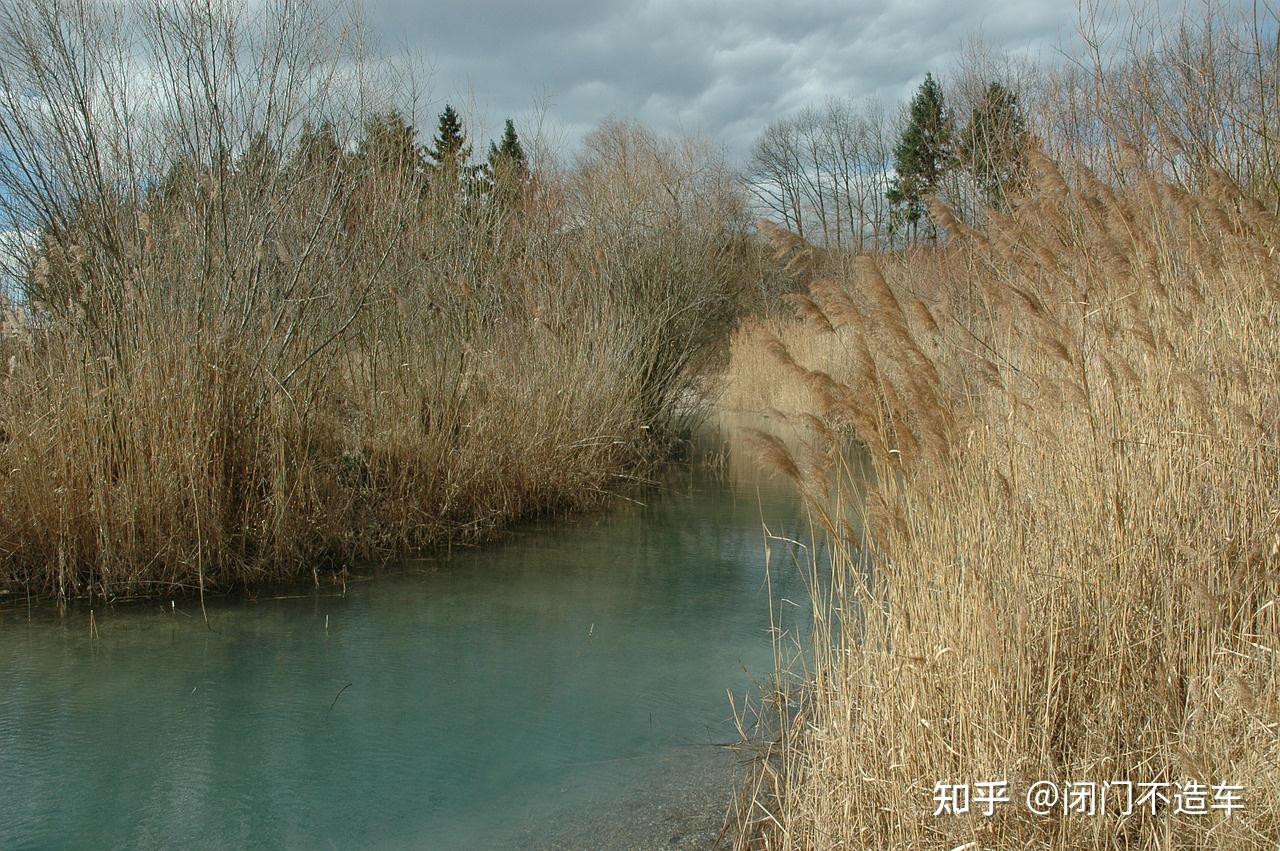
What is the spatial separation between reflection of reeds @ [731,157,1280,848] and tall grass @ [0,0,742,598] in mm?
3505

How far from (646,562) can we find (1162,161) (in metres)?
3.88

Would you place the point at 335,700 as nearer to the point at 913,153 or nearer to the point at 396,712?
the point at 396,712

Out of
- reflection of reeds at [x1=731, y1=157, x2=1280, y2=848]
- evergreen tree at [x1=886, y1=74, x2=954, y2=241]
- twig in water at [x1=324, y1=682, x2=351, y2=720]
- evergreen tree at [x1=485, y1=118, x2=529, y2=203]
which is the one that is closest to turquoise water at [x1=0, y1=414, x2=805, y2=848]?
twig in water at [x1=324, y1=682, x2=351, y2=720]

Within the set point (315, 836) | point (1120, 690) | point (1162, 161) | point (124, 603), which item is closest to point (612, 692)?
point (315, 836)

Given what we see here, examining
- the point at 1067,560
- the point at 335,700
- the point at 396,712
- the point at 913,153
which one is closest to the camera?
the point at 1067,560

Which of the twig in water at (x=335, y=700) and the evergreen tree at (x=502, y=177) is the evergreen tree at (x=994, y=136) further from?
the twig in water at (x=335, y=700)

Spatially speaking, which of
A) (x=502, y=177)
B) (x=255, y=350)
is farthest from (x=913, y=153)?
(x=255, y=350)

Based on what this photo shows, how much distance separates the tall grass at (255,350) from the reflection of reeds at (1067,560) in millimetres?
3505

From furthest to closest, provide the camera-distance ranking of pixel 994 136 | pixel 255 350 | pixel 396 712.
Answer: pixel 994 136, pixel 255 350, pixel 396 712

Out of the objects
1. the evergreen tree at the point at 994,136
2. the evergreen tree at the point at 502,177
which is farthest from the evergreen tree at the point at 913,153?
the evergreen tree at the point at 502,177

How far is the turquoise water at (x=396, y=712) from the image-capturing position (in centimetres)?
278

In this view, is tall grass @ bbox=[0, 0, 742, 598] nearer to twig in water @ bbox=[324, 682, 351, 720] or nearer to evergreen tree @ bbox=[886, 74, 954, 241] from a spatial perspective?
twig in water @ bbox=[324, 682, 351, 720]

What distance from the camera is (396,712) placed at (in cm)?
357

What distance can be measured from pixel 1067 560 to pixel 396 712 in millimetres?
2545
